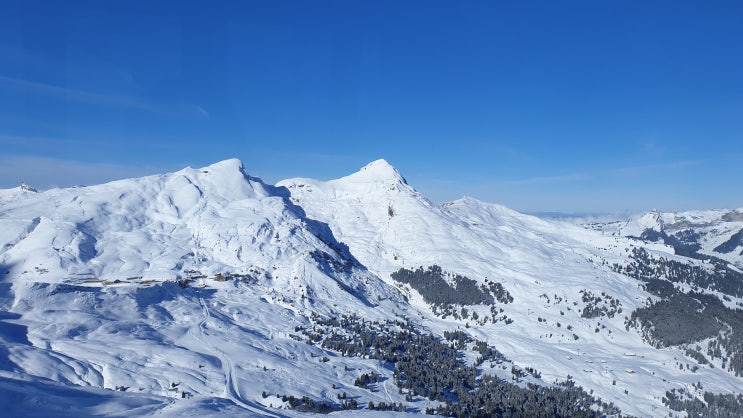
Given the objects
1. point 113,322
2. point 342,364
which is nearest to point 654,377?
point 342,364

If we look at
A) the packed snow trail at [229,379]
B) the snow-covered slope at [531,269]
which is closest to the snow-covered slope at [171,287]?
the packed snow trail at [229,379]

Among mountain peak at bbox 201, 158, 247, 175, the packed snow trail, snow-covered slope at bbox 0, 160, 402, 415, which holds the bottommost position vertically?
the packed snow trail

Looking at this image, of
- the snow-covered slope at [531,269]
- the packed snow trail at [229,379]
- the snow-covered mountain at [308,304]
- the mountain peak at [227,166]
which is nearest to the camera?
the packed snow trail at [229,379]

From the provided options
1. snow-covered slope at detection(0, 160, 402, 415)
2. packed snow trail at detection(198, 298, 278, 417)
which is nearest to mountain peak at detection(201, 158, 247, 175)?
snow-covered slope at detection(0, 160, 402, 415)

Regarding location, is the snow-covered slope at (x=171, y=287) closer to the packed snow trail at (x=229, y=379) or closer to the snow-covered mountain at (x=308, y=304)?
the packed snow trail at (x=229, y=379)

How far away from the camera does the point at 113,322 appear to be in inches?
3063

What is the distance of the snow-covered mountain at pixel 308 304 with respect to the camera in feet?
208

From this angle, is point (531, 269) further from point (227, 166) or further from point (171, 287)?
point (227, 166)

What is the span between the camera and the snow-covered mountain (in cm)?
6338

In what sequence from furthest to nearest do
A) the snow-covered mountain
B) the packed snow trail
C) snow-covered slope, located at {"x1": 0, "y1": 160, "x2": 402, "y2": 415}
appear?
the snow-covered mountain < snow-covered slope, located at {"x1": 0, "y1": 160, "x2": 402, "y2": 415} < the packed snow trail

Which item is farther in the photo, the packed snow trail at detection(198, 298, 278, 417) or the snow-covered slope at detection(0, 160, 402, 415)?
the snow-covered slope at detection(0, 160, 402, 415)

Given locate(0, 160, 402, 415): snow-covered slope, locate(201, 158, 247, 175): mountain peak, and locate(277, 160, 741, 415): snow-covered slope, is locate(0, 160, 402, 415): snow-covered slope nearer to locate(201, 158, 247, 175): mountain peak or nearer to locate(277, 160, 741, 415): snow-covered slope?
locate(201, 158, 247, 175): mountain peak

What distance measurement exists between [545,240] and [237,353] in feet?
435

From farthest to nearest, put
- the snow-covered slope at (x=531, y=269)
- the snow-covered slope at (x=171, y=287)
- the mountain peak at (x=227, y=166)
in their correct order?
1. the mountain peak at (x=227, y=166)
2. the snow-covered slope at (x=531, y=269)
3. the snow-covered slope at (x=171, y=287)
